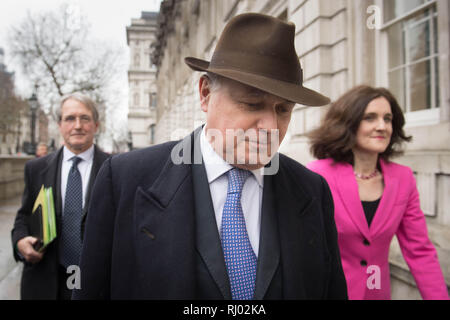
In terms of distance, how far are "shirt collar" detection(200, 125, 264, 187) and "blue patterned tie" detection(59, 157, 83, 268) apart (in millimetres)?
1614

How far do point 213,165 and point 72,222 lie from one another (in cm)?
171

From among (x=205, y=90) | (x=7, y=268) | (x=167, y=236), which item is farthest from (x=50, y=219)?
(x=7, y=268)

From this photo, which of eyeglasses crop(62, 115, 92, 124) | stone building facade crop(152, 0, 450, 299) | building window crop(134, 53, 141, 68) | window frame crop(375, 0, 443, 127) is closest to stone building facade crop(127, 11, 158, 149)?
building window crop(134, 53, 141, 68)

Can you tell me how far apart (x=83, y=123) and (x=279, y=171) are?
2183 millimetres

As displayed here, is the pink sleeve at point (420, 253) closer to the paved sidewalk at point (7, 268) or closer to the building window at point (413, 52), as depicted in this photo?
the building window at point (413, 52)

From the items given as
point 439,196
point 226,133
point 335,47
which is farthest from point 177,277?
point 335,47

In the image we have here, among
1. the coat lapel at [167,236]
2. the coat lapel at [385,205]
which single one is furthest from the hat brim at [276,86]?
the coat lapel at [385,205]

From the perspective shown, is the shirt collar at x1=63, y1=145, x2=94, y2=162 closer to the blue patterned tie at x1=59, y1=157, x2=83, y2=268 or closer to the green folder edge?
the blue patterned tie at x1=59, y1=157, x2=83, y2=268

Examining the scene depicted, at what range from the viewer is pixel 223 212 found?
53.7 inches

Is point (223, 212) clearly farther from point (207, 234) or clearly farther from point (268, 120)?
point (268, 120)

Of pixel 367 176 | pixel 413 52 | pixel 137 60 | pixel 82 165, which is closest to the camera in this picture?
pixel 367 176

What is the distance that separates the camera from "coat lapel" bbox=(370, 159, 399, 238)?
A: 221cm

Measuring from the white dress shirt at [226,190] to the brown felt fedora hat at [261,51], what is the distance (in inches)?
15.6

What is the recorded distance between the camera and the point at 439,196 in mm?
3377
